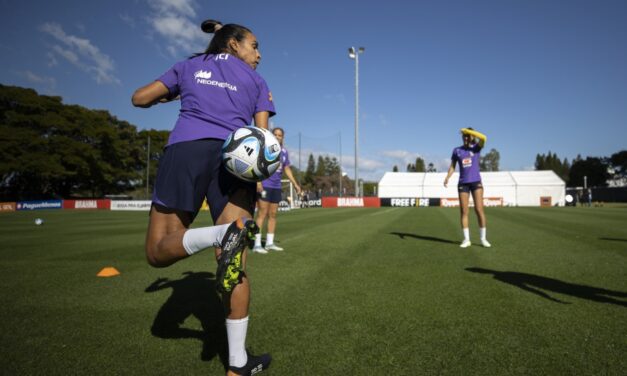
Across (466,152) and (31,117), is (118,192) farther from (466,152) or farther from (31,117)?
(466,152)

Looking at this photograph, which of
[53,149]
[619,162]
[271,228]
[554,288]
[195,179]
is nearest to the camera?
[195,179]

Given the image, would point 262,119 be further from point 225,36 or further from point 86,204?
point 86,204

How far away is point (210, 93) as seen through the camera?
2.23 metres

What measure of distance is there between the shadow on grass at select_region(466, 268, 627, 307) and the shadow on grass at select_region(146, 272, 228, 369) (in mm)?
3196

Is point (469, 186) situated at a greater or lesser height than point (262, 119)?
lesser

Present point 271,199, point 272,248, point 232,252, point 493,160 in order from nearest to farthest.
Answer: point 232,252 → point 272,248 → point 271,199 → point 493,160

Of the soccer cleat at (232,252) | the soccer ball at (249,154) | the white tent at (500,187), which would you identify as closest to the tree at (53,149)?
the white tent at (500,187)

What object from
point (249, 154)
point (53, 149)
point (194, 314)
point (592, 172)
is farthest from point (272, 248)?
point (592, 172)

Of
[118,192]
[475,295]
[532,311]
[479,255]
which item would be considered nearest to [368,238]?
[479,255]

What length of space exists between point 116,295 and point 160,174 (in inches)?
97.1

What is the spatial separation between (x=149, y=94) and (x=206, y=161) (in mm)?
592

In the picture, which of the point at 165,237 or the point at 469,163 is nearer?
the point at 165,237

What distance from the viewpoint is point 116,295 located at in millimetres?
3852

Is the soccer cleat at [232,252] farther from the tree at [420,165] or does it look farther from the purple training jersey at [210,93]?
the tree at [420,165]
